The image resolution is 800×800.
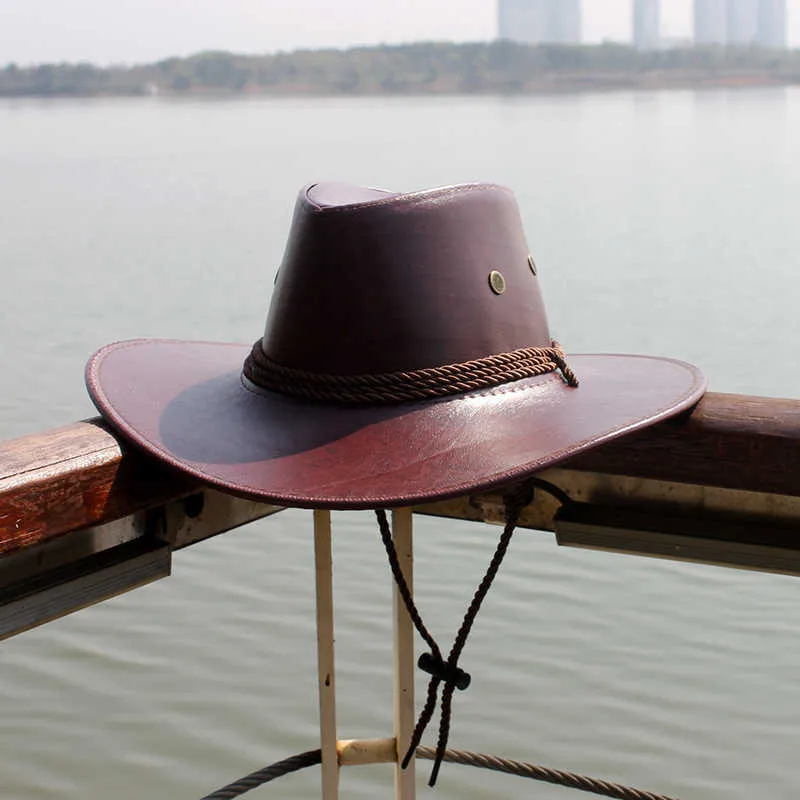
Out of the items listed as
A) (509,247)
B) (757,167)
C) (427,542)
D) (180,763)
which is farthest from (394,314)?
(757,167)

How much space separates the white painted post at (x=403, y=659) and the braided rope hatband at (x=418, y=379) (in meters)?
0.23

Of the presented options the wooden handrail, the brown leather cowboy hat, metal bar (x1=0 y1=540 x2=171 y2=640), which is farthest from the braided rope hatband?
metal bar (x1=0 y1=540 x2=171 y2=640)

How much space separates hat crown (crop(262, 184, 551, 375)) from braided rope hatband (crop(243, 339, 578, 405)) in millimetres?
12

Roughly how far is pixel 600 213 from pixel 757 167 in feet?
27.7

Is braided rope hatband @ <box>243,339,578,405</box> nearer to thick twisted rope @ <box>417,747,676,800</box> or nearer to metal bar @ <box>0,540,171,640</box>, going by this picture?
metal bar @ <box>0,540,171,640</box>

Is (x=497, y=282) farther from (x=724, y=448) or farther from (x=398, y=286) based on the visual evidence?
(x=724, y=448)

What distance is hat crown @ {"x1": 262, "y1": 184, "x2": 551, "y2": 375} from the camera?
1220 millimetres

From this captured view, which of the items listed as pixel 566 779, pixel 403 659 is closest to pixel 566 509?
pixel 403 659

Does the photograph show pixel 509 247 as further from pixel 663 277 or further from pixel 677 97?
pixel 677 97

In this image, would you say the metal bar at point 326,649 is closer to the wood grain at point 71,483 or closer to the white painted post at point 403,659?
the white painted post at point 403,659

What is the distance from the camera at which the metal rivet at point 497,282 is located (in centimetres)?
126

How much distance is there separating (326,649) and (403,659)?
0.09m

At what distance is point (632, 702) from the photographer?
3.31 m

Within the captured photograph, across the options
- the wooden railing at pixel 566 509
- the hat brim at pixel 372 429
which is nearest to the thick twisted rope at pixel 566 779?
the wooden railing at pixel 566 509
